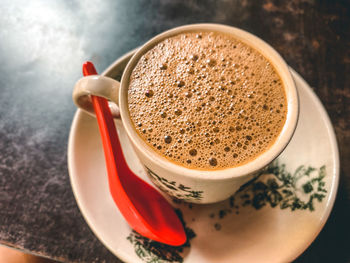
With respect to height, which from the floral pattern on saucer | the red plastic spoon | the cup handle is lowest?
the floral pattern on saucer

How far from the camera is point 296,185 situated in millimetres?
726

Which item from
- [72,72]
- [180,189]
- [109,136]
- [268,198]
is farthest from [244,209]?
[72,72]

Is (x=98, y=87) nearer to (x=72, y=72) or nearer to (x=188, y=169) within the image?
(x=188, y=169)

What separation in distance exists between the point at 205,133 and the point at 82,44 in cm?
69

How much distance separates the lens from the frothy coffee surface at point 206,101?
0.57 meters

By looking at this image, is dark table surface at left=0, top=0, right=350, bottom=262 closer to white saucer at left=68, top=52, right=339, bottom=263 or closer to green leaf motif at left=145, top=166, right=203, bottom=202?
white saucer at left=68, top=52, right=339, bottom=263

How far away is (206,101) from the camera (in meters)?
0.60

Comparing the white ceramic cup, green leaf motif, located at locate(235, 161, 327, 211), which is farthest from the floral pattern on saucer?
the white ceramic cup

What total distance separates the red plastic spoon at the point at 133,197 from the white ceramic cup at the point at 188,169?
7 cm

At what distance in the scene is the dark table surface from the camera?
0.82 metres

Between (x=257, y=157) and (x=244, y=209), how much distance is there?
0.76ft

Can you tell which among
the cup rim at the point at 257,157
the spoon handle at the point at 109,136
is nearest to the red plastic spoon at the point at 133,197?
the spoon handle at the point at 109,136

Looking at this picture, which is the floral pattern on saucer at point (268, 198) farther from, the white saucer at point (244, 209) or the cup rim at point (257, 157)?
the cup rim at point (257, 157)

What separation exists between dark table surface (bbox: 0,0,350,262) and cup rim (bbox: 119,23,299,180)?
0.39m
